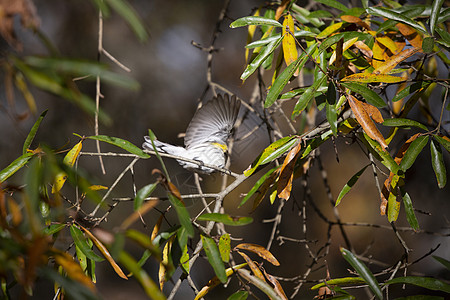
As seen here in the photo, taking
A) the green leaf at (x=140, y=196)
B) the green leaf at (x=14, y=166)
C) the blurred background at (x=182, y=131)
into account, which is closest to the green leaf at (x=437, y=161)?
the green leaf at (x=140, y=196)

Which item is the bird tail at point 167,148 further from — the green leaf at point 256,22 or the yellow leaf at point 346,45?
the yellow leaf at point 346,45

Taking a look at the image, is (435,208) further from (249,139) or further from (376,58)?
(376,58)

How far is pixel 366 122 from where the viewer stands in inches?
33.8

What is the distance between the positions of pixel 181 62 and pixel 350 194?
4.81 feet

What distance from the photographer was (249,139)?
1.93m

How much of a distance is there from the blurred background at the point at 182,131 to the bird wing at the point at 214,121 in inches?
26.1

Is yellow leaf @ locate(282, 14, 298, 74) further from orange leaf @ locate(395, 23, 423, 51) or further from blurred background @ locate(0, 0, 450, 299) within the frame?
blurred background @ locate(0, 0, 450, 299)

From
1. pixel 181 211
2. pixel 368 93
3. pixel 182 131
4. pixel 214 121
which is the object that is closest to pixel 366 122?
pixel 368 93

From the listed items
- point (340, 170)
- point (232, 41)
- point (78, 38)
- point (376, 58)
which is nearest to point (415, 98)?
point (376, 58)

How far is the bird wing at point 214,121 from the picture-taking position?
5.14ft

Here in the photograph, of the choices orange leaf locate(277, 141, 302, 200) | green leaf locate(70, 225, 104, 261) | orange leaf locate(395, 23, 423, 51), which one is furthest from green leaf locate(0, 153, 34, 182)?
orange leaf locate(395, 23, 423, 51)

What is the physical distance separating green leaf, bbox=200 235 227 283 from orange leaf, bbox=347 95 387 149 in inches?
15.5

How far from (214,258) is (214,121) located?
95cm

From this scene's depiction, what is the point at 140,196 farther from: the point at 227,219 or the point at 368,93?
the point at 368,93
